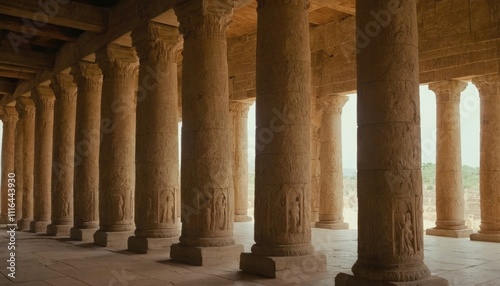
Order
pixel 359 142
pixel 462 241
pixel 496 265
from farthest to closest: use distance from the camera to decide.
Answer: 1. pixel 462 241
2. pixel 496 265
3. pixel 359 142

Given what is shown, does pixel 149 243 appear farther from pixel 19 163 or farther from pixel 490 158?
pixel 19 163

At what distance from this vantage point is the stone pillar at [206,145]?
10.8 m

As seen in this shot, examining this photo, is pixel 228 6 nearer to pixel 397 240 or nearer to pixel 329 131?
pixel 397 240

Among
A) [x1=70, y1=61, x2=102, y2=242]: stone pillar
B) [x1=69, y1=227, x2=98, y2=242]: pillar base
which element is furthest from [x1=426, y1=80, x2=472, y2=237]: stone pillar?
[x1=70, y1=61, x2=102, y2=242]: stone pillar

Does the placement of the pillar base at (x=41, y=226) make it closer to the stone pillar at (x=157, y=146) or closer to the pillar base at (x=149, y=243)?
the stone pillar at (x=157, y=146)

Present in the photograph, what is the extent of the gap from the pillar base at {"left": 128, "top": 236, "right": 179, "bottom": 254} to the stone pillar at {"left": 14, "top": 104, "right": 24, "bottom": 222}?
13367mm

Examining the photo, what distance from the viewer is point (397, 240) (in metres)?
7.17

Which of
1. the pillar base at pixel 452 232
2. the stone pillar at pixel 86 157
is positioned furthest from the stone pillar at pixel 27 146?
the pillar base at pixel 452 232

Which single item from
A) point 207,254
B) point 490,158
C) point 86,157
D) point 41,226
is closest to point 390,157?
point 207,254

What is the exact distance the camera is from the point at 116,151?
1503cm

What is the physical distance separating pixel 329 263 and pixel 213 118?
4.03m

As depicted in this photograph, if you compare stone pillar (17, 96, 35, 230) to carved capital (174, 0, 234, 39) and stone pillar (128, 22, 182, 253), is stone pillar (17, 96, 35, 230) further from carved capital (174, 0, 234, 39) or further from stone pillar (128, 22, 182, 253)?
carved capital (174, 0, 234, 39)

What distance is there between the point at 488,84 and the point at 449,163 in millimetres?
2920

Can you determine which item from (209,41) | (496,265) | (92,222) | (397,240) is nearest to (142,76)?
(209,41)
